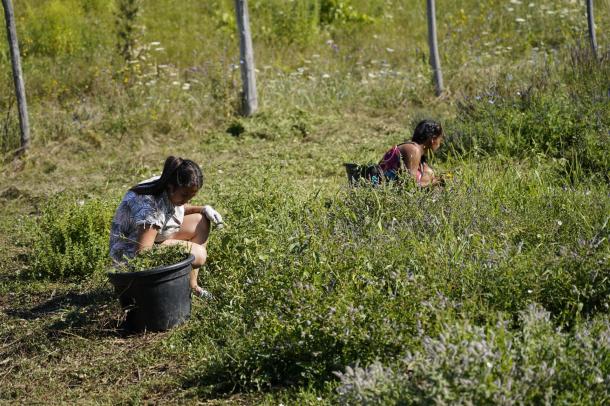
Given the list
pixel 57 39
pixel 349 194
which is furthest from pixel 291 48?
pixel 349 194

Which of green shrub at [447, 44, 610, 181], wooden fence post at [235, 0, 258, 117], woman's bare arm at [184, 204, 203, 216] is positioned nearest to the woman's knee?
woman's bare arm at [184, 204, 203, 216]

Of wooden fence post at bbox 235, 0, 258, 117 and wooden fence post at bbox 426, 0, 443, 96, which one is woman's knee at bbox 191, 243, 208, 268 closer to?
wooden fence post at bbox 235, 0, 258, 117

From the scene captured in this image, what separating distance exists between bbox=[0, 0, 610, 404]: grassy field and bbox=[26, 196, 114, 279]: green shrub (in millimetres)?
21

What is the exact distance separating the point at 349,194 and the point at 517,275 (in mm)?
2072

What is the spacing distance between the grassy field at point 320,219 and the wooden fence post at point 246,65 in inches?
6.8

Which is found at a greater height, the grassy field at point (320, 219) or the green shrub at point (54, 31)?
the green shrub at point (54, 31)

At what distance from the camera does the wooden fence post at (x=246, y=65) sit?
10.6 meters

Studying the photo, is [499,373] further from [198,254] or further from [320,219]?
[198,254]

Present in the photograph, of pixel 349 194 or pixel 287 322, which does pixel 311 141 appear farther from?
pixel 287 322

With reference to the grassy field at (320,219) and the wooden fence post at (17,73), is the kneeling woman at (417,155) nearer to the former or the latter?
the grassy field at (320,219)

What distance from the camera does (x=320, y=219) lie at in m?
5.80

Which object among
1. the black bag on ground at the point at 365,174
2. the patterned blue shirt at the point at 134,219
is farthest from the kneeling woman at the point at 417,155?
the patterned blue shirt at the point at 134,219

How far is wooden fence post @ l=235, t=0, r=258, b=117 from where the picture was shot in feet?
34.8

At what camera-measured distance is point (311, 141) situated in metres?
9.99
